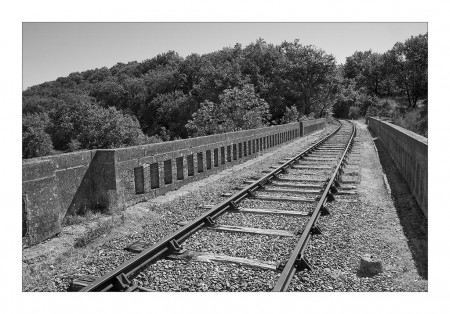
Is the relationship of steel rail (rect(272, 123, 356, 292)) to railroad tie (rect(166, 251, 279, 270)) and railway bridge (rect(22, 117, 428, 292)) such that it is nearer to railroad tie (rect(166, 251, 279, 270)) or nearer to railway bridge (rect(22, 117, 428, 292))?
railway bridge (rect(22, 117, 428, 292))

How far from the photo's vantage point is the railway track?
4.25 metres

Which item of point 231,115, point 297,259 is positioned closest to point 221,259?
point 297,259

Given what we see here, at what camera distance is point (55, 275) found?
448 centimetres

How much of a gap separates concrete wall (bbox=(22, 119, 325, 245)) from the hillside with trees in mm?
16492

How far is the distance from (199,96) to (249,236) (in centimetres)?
5117

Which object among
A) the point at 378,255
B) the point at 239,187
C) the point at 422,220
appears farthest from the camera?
the point at 239,187

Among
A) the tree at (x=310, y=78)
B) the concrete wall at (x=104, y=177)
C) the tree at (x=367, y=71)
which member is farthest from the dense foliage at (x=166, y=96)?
the tree at (x=367, y=71)

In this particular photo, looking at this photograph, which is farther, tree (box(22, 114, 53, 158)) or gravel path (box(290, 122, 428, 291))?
tree (box(22, 114, 53, 158))

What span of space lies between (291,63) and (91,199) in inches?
1905

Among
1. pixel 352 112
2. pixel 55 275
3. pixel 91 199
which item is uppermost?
pixel 352 112

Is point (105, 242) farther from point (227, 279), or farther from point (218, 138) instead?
point (218, 138)

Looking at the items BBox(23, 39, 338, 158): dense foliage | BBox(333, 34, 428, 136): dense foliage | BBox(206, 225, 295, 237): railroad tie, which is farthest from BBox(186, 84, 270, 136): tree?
BBox(333, 34, 428, 136): dense foliage

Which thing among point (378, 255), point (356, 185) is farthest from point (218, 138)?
point (378, 255)

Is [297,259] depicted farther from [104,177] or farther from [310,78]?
[310,78]
